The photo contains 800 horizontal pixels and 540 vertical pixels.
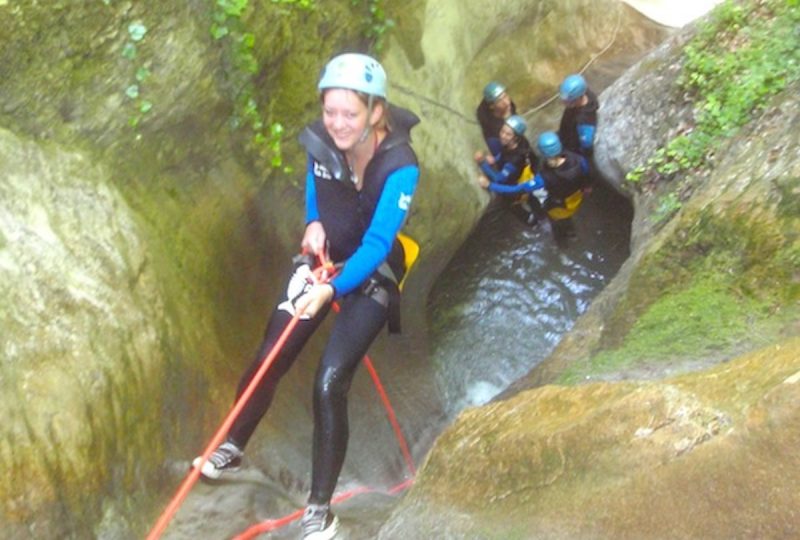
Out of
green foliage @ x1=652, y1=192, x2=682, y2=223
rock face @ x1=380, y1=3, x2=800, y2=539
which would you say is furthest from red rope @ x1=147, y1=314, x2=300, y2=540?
green foliage @ x1=652, y1=192, x2=682, y2=223

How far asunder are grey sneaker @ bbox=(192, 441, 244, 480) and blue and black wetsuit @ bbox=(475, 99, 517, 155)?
14.9ft

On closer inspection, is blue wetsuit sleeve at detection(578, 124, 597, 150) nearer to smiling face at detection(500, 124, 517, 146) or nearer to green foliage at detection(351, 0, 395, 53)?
smiling face at detection(500, 124, 517, 146)

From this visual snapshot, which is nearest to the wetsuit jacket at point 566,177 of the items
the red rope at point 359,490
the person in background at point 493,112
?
the person in background at point 493,112

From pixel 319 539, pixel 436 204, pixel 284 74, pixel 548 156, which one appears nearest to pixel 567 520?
pixel 319 539

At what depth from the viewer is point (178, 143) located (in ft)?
14.9

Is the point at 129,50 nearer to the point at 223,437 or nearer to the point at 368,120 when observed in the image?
the point at 368,120

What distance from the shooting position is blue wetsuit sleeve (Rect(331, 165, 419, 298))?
3.73 metres

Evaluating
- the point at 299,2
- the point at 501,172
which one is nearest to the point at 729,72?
the point at 501,172

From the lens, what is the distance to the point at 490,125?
7695 mm

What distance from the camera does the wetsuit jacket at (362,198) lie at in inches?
148

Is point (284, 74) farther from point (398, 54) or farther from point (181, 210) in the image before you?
point (398, 54)

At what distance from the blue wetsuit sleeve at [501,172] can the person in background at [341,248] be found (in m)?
3.64

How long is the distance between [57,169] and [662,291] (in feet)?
11.3

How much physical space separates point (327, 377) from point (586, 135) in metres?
4.87
